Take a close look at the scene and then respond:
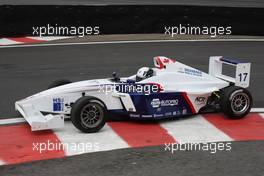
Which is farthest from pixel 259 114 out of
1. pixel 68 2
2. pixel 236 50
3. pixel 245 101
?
pixel 68 2

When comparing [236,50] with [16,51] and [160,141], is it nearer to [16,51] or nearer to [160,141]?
[16,51]

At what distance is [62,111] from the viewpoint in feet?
30.1

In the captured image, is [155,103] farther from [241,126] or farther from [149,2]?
[149,2]

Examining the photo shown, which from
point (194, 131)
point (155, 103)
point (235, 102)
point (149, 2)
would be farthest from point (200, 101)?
point (149, 2)

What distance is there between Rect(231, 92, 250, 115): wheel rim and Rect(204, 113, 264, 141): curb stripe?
0.57 feet

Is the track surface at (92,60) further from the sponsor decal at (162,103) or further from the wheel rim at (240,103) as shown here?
the sponsor decal at (162,103)

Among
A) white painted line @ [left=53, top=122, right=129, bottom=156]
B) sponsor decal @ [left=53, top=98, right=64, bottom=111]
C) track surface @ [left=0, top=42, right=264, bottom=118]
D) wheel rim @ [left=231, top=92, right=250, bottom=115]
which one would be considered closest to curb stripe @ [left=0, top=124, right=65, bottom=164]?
white painted line @ [left=53, top=122, right=129, bottom=156]

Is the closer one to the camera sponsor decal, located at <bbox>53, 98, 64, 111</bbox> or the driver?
sponsor decal, located at <bbox>53, 98, 64, 111</bbox>

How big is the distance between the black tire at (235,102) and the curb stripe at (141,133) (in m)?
1.19

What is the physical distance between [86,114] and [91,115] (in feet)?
0.26

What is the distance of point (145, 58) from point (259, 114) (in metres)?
5.18

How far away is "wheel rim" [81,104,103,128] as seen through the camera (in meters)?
8.77

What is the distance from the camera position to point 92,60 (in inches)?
575

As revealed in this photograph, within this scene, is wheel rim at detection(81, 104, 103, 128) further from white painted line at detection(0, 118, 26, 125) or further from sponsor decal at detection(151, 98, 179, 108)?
white painted line at detection(0, 118, 26, 125)
